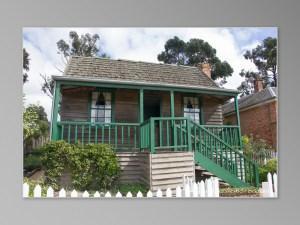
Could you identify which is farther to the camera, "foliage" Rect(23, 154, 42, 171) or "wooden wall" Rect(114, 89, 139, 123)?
"wooden wall" Rect(114, 89, 139, 123)

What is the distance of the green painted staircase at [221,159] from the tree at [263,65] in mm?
512

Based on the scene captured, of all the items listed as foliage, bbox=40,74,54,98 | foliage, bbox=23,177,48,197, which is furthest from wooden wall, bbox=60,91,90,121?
foliage, bbox=23,177,48,197

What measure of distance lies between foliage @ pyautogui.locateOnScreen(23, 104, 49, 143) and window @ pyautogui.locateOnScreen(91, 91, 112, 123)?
16.8 inches

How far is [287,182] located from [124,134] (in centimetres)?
152

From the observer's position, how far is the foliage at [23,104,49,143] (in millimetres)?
2617

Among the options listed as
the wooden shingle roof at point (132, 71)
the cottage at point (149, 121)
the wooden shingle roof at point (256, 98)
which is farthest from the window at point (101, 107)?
the wooden shingle roof at point (256, 98)

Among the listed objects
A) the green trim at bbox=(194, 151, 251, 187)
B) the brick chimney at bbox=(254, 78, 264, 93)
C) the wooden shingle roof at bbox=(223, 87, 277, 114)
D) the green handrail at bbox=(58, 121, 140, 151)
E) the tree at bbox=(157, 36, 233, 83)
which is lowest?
the green trim at bbox=(194, 151, 251, 187)

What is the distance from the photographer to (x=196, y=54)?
8.84 ft

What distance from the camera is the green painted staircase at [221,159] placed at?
2.66m

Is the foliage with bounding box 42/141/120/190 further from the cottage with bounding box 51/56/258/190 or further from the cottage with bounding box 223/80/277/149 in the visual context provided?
the cottage with bounding box 223/80/277/149

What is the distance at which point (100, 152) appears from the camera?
2652 mm

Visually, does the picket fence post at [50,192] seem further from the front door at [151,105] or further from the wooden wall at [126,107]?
the front door at [151,105]

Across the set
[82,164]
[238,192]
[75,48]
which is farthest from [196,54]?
[82,164]
